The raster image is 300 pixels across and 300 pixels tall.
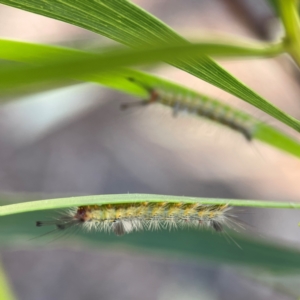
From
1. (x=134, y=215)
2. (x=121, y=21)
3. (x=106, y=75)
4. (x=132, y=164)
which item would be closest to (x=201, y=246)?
(x=134, y=215)

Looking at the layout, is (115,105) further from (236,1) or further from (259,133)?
(259,133)

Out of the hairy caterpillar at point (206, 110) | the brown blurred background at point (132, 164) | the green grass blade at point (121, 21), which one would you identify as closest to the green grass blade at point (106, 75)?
the green grass blade at point (121, 21)

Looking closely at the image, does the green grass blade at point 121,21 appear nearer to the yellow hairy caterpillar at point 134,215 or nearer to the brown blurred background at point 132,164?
the yellow hairy caterpillar at point 134,215

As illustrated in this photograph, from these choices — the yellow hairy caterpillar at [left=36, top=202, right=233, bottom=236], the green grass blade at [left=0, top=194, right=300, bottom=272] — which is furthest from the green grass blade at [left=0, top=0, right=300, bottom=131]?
the green grass blade at [left=0, top=194, right=300, bottom=272]

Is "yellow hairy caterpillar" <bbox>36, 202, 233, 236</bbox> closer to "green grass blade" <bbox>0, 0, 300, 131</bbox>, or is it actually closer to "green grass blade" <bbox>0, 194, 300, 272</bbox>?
"green grass blade" <bbox>0, 194, 300, 272</bbox>

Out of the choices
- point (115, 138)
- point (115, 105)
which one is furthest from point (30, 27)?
point (115, 138)
